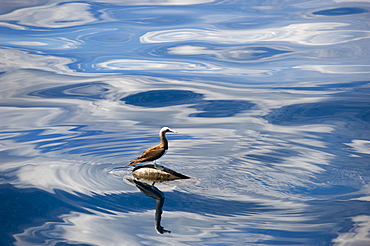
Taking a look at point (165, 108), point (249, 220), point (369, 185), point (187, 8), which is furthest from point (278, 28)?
point (249, 220)

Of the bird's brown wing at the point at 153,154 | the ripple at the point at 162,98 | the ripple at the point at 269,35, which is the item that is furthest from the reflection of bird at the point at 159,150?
the ripple at the point at 269,35

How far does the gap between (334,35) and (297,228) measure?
883 cm

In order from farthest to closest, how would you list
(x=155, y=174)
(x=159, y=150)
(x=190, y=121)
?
(x=190, y=121) → (x=155, y=174) → (x=159, y=150)

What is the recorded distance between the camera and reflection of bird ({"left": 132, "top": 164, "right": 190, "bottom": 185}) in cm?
646

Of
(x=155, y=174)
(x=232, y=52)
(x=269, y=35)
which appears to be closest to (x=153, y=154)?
(x=155, y=174)

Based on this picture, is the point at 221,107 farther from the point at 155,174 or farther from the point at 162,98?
the point at 155,174

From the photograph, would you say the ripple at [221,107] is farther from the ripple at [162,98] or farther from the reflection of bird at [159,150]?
the reflection of bird at [159,150]

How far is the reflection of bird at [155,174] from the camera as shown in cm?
646

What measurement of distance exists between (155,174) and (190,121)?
9.17 feet

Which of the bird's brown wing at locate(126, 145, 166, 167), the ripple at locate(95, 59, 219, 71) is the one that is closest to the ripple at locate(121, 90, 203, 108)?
the ripple at locate(95, 59, 219, 71)

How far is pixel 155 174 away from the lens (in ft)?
21.3

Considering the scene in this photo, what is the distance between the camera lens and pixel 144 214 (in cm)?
582

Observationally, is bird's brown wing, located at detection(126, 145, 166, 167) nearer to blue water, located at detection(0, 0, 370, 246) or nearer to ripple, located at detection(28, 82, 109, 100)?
blue water, located at detection(0, 0, 370, 246)

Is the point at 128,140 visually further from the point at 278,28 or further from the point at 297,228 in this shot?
the point at 278,28
